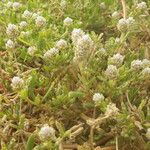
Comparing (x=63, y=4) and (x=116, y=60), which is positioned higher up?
(x=63, y=4)

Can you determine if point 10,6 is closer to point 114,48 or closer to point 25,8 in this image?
point 25,8

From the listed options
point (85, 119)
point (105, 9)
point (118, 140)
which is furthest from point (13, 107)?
point (105, 9)

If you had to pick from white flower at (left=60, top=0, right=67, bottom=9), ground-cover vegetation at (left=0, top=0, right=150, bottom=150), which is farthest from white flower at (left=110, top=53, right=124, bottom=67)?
white flower at (left=60, top=0, right=67, bottom=9)

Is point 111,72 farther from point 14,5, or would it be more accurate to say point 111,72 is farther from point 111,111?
point 14,5

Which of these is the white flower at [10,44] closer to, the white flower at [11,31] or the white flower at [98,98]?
the white flower at [11,31]

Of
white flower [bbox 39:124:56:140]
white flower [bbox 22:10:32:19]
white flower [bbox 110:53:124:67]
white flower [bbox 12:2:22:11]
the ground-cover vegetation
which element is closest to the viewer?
white flower [bbox 39:124:56:140]

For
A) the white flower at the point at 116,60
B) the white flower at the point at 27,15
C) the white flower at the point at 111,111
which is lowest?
the white flower at the point at 111,111

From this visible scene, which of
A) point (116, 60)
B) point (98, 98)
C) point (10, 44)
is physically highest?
point (10, 44)

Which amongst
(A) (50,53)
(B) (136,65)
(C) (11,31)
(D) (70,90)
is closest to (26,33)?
(C) (11,31)

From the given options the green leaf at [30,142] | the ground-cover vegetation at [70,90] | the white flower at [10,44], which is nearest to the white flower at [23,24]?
the ground-cover vegetation at [70,90]

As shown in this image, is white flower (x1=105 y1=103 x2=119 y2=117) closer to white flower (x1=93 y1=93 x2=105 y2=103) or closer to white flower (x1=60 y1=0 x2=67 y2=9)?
white flower (x1=93 y1=93 x2=105 y2=103)
